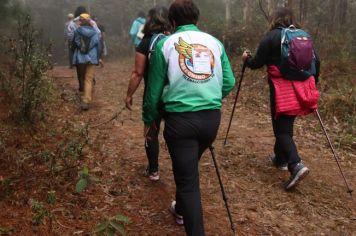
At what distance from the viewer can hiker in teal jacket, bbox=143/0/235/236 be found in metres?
3.41

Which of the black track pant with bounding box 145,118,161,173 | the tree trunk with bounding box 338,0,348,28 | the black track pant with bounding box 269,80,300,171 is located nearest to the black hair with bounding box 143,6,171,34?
the black track pant with bounding box 145,118,161,173

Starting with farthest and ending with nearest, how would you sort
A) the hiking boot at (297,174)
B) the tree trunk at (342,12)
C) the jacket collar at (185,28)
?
the tree trunk at (342,12), the hiking boot at (297,174), the jacket collar at (185,28)

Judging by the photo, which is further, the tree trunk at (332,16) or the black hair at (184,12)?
the tree trunk at (332,16)

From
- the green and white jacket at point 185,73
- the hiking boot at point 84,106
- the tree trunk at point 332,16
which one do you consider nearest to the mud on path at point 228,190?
the hiking boot at point 84,106

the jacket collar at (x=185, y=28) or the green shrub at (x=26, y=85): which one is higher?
the jacket collar at (x=185, y=28)

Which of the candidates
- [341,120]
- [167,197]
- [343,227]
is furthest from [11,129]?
[341,120]

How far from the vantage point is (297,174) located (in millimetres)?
5078

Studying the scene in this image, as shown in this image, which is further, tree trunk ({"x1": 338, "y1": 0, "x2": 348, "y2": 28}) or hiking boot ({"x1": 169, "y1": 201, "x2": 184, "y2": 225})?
tree trunk ({"x1": 338, "y1": 0, "x2": 348, "y2": 28})

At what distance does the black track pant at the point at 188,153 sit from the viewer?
342 centimetres

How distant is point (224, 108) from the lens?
9656 millimetres

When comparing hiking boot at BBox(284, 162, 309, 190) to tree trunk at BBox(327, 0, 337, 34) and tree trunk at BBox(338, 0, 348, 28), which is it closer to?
tree trunk at BBox(327, 0, 337, 34)

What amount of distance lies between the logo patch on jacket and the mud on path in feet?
5.44

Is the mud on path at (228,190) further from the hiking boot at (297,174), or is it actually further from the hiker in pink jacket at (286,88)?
the hiker in pink jacket at (286,88)

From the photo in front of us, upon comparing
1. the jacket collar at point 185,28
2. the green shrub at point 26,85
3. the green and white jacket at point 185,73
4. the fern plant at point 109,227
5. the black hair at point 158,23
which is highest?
the jacket collar at point 185,28
